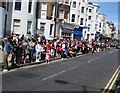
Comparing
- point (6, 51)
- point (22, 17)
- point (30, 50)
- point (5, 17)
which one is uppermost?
point (22, 17)

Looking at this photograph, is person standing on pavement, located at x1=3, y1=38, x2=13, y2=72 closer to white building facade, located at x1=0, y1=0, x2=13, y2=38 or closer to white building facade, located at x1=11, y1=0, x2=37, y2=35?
white building facade, located at x1=0, y1=0, x2=13, y2=38

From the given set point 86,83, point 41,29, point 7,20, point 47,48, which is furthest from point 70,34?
point 86,83

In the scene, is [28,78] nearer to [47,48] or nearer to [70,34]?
[47,48]

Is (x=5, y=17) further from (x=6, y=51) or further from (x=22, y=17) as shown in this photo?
(x=6, y=51)

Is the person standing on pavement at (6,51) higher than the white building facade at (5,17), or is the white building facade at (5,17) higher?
the white building facade at (5,17)

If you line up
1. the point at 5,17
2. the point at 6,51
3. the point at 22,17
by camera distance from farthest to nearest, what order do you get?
the point at 22,17 < the point at 5,17 < the point at 6,51

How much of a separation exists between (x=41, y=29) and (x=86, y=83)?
27912 mm

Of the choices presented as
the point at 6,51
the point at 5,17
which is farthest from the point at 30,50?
the point at 5,17

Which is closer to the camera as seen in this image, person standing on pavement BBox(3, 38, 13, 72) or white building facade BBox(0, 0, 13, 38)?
person standing on pavement BBox(3, 38, 13, 72)

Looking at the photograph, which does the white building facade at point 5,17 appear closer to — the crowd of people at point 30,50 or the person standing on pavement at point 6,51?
the crowd of people at point 30,50

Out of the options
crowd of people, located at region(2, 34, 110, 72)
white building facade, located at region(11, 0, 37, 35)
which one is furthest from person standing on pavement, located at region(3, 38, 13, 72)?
white building facade, located at region(11, 0, 37, 35)

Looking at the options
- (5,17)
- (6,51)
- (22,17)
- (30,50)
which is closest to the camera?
(6,51)

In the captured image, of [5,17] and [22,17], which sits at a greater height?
[22,17]

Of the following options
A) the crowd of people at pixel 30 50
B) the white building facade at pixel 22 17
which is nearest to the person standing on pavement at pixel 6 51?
the crowd of people at pixel 30 50
